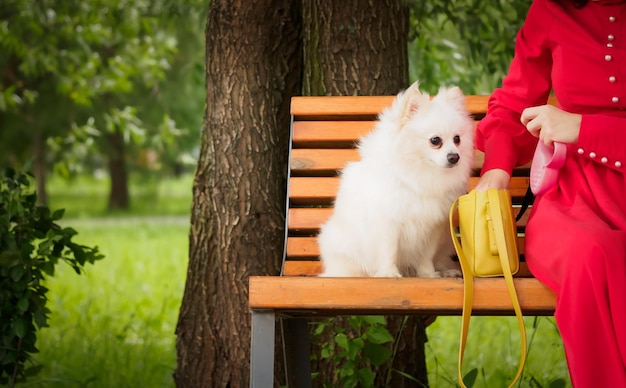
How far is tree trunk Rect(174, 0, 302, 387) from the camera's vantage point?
3850mm

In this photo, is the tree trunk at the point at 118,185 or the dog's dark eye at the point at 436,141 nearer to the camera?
the dog's dark eye at the point at 436,141

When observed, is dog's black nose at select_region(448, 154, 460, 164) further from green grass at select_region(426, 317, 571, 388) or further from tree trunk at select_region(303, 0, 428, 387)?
green grass at select_region(426, 317, 571, 388)

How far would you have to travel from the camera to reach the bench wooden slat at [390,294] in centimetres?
258

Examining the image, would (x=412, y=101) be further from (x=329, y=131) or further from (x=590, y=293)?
(x=590, y=293)

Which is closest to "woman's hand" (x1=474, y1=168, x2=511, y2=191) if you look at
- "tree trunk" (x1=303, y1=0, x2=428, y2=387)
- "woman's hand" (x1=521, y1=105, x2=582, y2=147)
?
"woman's hand" (x1=521, y1=105, x2=582, y2=147)

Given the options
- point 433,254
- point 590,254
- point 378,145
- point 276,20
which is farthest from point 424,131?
point 276,20

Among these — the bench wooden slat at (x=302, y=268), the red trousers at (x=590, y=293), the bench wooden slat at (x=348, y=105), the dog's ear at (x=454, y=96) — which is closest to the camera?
the red trousers at (x=590, y=293)

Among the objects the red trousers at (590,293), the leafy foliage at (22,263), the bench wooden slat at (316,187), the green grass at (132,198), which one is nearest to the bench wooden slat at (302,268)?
the bench wooden slat at (316,187)

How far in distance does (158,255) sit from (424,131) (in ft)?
25.8

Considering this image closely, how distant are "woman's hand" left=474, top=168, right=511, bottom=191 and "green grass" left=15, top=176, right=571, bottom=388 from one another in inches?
34.3

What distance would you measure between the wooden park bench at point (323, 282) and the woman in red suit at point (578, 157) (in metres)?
0.18

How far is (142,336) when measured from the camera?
577 cm

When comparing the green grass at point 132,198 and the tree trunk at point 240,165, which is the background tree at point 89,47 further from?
the green grass at point 132,198

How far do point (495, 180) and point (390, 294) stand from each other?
1.90 ft
